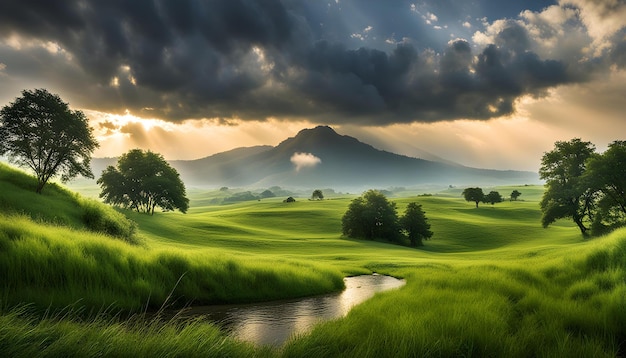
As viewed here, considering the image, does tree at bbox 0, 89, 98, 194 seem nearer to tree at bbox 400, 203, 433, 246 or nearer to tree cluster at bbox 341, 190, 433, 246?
tree cluster at bbox 341, 190, 433, 246

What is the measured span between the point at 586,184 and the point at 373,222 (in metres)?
39.5

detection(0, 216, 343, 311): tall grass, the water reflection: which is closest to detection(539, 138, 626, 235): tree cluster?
the water reflection

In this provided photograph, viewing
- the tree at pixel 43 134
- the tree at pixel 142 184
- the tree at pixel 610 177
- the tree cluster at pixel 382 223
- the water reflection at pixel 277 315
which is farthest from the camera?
the tree at pixel 142 184

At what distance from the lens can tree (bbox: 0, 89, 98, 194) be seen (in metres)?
42.1

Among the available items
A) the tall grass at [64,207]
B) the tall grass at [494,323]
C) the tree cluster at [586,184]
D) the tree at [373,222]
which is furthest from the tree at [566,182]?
the tall grass at [64,207]

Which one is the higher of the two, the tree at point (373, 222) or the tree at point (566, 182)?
the tree at point (566, 182)

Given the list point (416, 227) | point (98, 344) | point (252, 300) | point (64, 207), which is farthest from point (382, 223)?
point (98, 344)

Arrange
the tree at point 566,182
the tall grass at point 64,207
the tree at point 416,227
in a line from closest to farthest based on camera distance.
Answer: the tall grass at point 64,207
the tree at point 566,182
the tree at point 416,227

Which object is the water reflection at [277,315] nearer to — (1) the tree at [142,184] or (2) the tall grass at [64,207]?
(2) the tall grass at [64,207]

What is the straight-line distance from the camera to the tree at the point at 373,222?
80062 millimetres

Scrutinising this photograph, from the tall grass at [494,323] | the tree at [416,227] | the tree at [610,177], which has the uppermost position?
the tree at [610,177]

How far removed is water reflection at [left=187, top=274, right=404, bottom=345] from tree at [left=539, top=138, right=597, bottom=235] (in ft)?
200

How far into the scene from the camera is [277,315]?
16500mm

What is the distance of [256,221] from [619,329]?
91.5 metres
